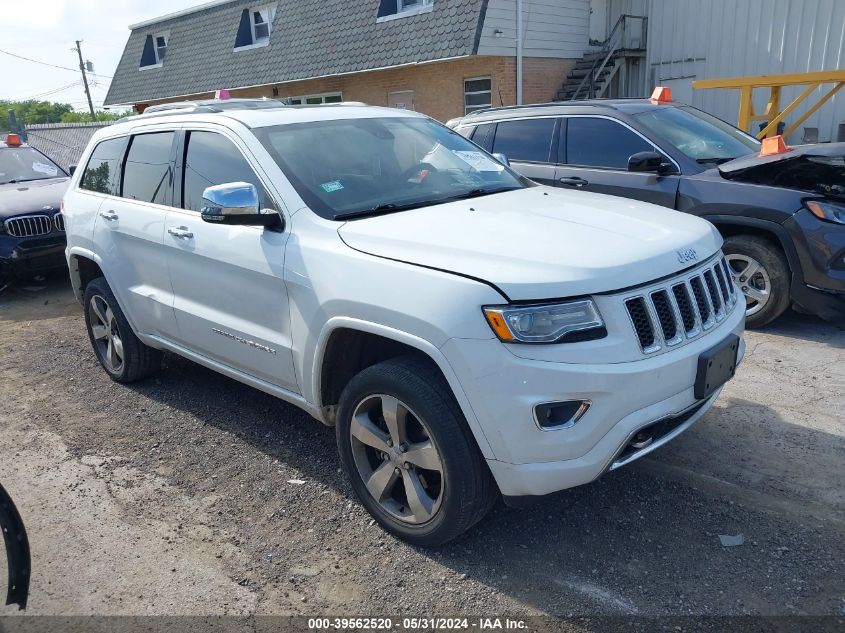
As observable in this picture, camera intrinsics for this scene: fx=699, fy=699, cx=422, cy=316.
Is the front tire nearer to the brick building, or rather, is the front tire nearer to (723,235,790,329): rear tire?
(723,235,790,329): rear tire

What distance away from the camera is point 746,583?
272 centimetres

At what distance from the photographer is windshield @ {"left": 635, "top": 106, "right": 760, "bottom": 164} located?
6.03m

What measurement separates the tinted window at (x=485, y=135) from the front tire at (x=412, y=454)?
15.0 feet

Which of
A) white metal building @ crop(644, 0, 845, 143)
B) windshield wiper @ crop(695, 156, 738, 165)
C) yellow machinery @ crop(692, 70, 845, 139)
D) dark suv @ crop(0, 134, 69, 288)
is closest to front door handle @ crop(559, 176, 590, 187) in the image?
windshield wiper @ crop(695, 156, 738, 165)

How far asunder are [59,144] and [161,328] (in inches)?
660

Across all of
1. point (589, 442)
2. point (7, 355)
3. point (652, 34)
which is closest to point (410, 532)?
point (589, 442)

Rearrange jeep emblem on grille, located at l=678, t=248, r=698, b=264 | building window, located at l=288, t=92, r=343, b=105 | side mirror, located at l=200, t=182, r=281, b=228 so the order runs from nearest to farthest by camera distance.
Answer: jeep emblem on grille, located at l=678, t=248, r=698, b=264 → side mirror, located at l=200, t=182, r=281, b=228 → building window, located at l=288, t=92, r=343, b=105

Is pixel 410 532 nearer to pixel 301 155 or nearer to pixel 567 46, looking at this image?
pixel 301 155

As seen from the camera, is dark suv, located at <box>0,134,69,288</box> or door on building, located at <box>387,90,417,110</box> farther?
door on building, located at <box>387,90,417,110</box>

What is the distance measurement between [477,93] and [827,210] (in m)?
12.0

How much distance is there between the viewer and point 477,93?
A: 634 inches

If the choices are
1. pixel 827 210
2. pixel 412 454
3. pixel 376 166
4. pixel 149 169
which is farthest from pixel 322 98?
pixel 412 454

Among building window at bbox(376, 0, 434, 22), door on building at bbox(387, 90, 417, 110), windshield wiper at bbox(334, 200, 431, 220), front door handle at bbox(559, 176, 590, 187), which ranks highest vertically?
building window at bbox(376, 0, 434, 22)

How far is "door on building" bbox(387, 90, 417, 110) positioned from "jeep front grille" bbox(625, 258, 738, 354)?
1515cm
